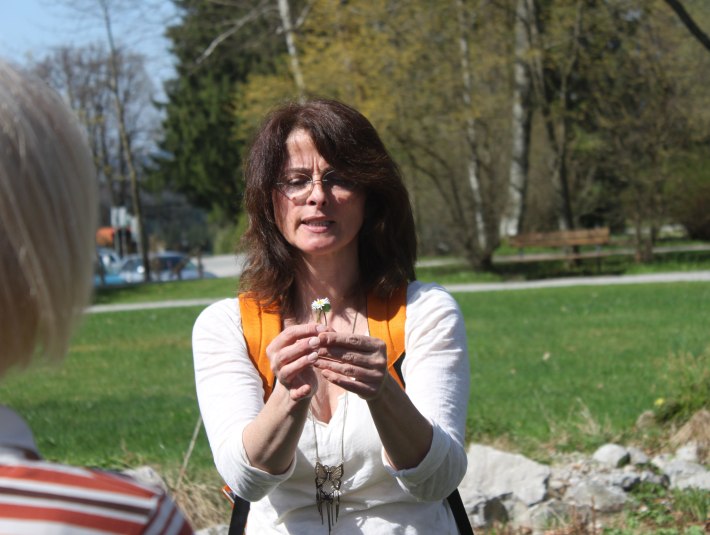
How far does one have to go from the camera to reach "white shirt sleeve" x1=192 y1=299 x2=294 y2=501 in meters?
2.34

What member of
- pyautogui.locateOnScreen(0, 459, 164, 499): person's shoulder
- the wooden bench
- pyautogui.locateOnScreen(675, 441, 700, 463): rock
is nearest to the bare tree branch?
pyautogui.locateOnScreen(675, 441, 700, 463): rock

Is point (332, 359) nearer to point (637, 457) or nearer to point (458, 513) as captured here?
point (458, 513)

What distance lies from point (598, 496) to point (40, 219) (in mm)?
4087

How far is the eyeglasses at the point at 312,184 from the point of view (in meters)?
2.71

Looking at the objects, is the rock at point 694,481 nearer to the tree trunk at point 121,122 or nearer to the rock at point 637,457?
the rock at point 637,457

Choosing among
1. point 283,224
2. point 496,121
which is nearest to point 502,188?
point 496,121

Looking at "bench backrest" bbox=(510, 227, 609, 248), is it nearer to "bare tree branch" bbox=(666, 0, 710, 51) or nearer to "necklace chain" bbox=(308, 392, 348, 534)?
"bare tree branch" bbox=(666, 0, 710, 51)

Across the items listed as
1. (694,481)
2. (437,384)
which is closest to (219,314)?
(437,384)

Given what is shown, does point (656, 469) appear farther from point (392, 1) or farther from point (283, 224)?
point (392, 1)

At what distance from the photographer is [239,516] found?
2572 millimetres

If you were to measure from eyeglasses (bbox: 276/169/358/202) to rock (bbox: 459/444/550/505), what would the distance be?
93.0 inches

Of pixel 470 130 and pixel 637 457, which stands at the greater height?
pixel 470 130

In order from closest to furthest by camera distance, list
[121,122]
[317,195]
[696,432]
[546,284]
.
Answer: [317,195]
[696,432]
[546,284]
[121,122]

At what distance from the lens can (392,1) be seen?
A: 72.9 feet
